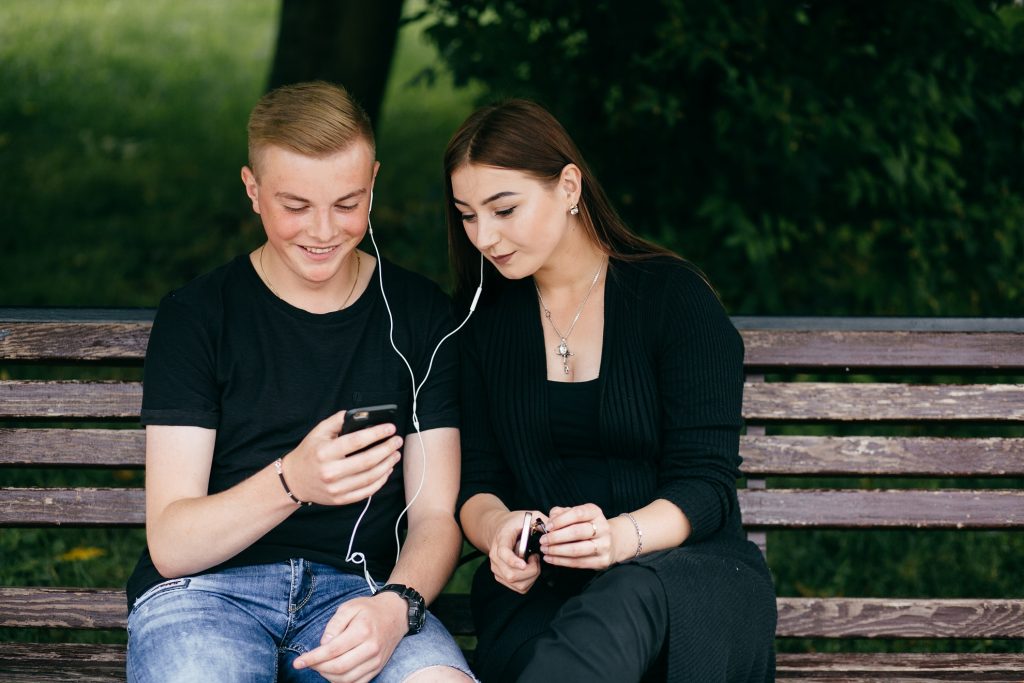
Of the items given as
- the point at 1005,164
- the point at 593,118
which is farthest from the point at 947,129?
the point at 593,118

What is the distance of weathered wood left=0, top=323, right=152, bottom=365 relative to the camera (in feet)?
10.8

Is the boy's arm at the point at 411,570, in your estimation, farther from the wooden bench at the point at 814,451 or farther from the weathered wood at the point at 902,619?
the weathered wood at the point at 902,619

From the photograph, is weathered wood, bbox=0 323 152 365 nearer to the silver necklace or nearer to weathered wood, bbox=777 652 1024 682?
the silver necklace

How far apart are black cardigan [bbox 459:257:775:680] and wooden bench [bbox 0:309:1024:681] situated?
17.3 inches

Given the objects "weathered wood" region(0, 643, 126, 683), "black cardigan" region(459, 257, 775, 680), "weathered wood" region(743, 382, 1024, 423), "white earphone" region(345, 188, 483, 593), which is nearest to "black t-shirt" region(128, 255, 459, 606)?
"white earphone" region(345, 188, 483, 593)

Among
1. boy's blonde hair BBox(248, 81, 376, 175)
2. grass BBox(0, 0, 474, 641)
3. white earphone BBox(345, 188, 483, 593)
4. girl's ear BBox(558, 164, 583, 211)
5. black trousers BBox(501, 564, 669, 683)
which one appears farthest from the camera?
grass BBox(0, 0, 474, 641)

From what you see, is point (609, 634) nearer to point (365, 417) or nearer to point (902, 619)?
point (365, 417)

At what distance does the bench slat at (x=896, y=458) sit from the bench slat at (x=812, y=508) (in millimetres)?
57

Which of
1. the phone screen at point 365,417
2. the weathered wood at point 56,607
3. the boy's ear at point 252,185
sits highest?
the boy's ear at point 252,185

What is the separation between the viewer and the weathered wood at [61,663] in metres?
3.02

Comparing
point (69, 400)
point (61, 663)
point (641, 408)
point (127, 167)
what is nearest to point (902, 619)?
→ point (641, 408)

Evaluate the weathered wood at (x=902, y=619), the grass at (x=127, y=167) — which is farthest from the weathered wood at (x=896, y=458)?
the grass at (x=127, y=167)

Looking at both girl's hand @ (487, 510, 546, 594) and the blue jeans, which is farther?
girl's hand @ (487, 510, 546, 594)

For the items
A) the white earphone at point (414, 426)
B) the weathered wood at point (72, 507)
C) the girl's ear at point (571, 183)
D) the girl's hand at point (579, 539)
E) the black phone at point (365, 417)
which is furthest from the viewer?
the weathered wood at point (72, 507)
